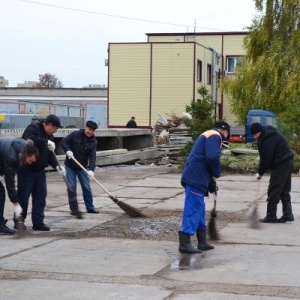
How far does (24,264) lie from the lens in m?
8.91

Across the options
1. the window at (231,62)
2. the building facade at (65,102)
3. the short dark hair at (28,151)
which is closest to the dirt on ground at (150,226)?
the short dark hair at (28,151)

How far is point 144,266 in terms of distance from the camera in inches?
350

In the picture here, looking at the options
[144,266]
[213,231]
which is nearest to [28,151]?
[144,266]

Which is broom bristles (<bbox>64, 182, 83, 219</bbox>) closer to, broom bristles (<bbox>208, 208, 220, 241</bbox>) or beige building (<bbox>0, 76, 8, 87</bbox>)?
broom bristles (<bbox>208, 208, 220, 241</bbox>)

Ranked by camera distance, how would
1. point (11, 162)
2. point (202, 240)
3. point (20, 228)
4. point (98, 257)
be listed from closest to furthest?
point (98, 257)
point (202, 240)
point (11, 162)
point (20, 228)

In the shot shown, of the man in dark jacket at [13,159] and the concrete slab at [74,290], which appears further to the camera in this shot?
the man in dark jacket at [13,159]

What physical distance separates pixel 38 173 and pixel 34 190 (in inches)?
11.2

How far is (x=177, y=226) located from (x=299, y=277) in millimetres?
3899

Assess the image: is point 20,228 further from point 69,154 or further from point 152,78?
point 152,78

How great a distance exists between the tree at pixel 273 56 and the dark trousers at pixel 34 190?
2306cm

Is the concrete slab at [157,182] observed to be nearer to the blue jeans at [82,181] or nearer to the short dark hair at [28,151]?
the blue jeans at [82,181]

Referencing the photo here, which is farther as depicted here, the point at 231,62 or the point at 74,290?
the point at 231,62

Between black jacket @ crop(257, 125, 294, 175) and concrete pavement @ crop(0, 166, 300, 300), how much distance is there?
105 cm

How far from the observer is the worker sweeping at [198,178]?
9.57 m
